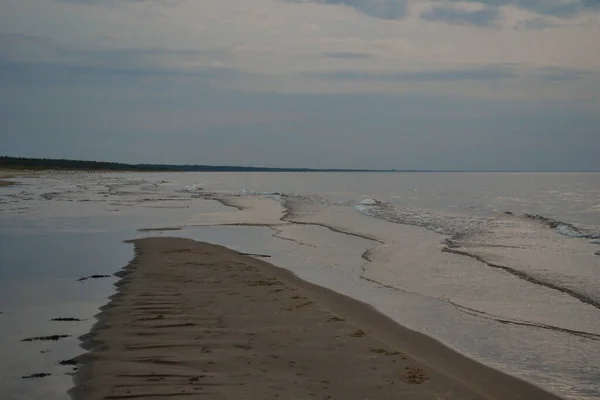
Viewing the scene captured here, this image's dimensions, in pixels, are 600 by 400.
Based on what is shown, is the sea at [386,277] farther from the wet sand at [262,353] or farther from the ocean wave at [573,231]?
the wet sand at [262,353]

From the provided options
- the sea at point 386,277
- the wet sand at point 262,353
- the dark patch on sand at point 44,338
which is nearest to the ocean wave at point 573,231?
the sea at point 386,277

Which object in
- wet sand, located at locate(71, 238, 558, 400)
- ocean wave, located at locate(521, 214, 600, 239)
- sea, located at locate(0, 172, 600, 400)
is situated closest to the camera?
wet sand, located at locate(71, 238, 558, 400)

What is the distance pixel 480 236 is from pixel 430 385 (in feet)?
60.2

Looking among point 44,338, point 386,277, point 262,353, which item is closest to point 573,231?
point 386,277

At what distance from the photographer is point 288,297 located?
10.8 metres

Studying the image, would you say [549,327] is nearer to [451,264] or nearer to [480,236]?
[451,264]

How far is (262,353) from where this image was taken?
7191 mm

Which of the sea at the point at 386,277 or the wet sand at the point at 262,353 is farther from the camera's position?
the sea at the point at 386,277

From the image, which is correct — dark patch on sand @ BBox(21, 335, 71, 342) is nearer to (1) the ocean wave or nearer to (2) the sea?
(2) the sea

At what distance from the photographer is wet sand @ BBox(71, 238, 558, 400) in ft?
19.9

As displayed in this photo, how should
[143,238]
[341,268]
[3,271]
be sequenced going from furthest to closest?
1. [143,238]
2. [341,268]
3. [3,271]

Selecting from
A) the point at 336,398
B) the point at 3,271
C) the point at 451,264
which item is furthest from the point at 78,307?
the point at 451,264

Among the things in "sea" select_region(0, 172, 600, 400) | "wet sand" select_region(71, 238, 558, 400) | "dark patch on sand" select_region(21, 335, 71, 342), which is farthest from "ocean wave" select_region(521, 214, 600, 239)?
"dark patch on sand" select_region(21, 335, 71, 342)

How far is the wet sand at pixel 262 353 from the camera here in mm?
6062
